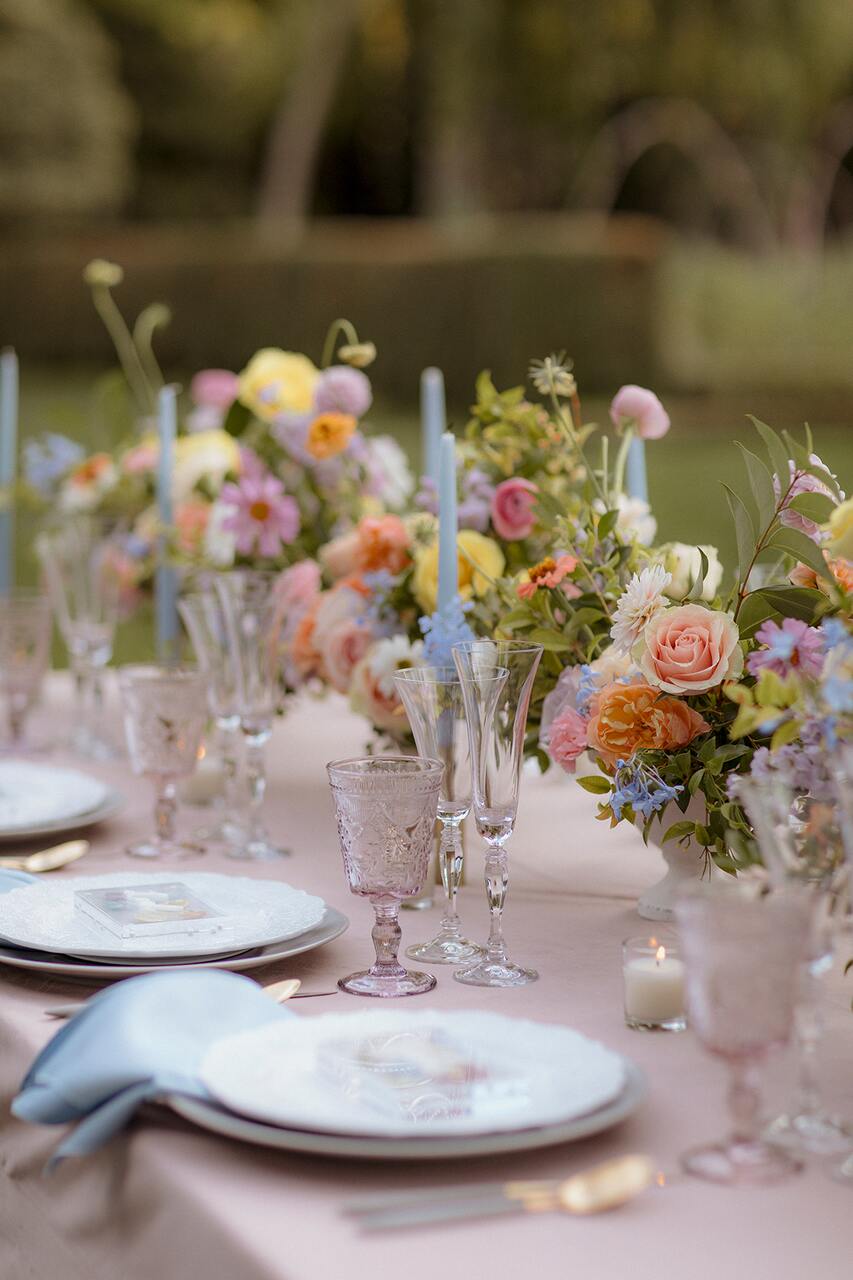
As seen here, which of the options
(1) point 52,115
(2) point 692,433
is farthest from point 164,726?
(1) point 52,115

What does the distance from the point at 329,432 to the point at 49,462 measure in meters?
0.76

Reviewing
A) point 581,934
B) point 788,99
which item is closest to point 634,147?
point 788,99

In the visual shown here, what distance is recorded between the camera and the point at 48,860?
1.54m

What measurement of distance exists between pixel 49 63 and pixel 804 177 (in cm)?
714

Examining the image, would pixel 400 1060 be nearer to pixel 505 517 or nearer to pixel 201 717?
pixel 201 717

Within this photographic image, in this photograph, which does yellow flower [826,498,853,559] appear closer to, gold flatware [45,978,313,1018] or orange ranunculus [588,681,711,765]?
orange ranunculus [588,681,711,765]

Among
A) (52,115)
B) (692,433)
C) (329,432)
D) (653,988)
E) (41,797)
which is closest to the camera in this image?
(653,988)

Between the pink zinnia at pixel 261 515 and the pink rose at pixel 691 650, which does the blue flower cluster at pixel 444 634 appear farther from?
the pink zinnia at pixel 261 515

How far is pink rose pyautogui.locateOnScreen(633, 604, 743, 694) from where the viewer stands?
1.21 metres

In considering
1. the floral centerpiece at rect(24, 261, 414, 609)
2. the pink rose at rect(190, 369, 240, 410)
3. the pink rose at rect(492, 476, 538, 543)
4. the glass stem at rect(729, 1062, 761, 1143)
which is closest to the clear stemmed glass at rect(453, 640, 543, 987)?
the glass stem at rect(729, 1062, 761, 1143)

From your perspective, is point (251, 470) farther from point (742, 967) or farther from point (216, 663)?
point (742, 967)

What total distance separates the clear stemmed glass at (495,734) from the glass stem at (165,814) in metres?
0.48

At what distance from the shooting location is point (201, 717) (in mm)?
1600

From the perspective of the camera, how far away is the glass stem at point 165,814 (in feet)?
5.34
